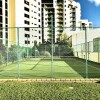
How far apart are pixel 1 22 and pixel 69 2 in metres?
60.2

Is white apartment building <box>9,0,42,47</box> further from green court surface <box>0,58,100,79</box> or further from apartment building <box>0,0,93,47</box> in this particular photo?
green court surface <box>0,58,100,79</box>

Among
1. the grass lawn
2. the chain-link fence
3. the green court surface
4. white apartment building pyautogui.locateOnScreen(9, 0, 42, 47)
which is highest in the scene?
white apartment building pyautogui.locateOnScreen(9, 0, 42, 47)

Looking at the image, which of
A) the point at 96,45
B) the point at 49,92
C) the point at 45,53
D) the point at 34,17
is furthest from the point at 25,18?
the point at 49,92

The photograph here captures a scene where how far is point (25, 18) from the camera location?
95625 millimetres

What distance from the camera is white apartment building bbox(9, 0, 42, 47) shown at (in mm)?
84938

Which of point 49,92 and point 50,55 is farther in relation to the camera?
point 50,55

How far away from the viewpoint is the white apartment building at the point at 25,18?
84938mm

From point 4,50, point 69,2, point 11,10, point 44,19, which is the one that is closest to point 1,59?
point 4,50

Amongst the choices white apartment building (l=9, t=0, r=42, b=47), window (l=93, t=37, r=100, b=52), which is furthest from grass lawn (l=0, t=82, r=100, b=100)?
white apartment building (l=9, t=0, r=42, b=47)

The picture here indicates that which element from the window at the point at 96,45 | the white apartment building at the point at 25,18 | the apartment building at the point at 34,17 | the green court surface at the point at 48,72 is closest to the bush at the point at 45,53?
the apartment building at the point at 34,17

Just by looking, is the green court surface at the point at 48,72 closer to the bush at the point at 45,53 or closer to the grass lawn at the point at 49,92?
the grass lawn at the point at 49,92

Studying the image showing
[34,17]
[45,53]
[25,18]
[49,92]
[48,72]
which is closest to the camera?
[49,92]

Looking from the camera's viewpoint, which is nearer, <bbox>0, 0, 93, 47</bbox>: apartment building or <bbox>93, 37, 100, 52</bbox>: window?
<bbox>93, 37, 100, 52</bbox>: window

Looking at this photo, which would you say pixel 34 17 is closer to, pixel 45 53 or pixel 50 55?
pixel 45 53
